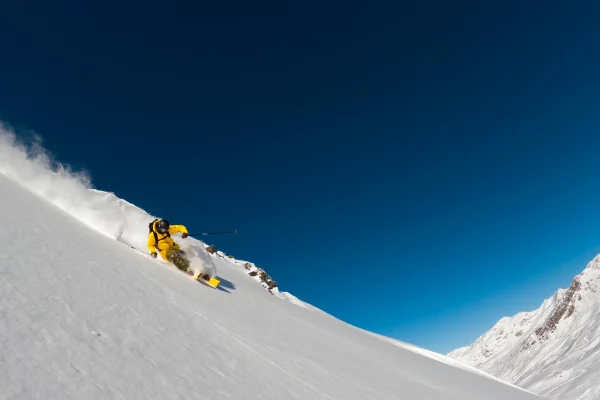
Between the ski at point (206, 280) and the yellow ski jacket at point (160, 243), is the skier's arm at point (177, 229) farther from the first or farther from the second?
the ski at point (206, 280)

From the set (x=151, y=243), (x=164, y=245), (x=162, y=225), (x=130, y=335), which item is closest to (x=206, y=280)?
(x=164, y=245)

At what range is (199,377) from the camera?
4.83 metres

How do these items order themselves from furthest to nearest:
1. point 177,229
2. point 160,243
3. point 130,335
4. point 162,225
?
point 177,229, point 160,243, point 162,225, point 130,335

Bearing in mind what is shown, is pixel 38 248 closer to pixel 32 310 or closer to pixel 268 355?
pixel 32 310

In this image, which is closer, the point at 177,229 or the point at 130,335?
the point at 130,335

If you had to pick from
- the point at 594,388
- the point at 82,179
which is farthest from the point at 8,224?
the point at 594,388

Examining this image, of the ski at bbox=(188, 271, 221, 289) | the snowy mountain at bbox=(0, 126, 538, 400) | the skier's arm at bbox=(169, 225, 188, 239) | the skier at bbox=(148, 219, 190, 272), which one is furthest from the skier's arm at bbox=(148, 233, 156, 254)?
the ski at bbox=(188, 271, 221, 289)

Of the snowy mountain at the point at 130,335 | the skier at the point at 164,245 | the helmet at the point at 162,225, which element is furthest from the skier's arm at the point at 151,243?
the snowy mountain at the point at 130,335

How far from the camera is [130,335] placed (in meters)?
5.02

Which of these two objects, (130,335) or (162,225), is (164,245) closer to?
(162,225)

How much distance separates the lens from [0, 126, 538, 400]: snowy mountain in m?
3.64

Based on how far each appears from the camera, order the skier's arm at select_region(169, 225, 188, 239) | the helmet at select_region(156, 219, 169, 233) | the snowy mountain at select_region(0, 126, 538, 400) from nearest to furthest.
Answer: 1. the snowy mountain at select_region(0, 126, 538, 400)
2. the helmet at select_region(156, 219, 169, 233)
3. the skier's arm at select_region(169, 225, 188, 239)

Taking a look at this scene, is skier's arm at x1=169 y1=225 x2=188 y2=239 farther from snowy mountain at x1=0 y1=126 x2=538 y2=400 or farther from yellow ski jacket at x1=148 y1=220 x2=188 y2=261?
snowy mountain at x1=0 y1=126 x2=538 y2=400

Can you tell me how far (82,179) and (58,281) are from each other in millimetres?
10400
